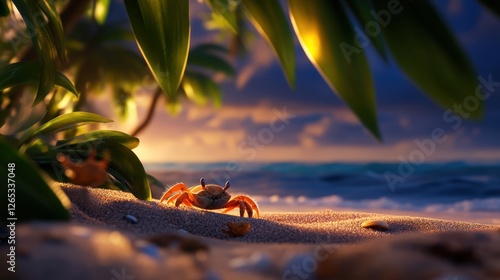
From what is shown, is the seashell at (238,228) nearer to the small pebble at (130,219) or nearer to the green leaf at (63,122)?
the small pebble at (130,219)

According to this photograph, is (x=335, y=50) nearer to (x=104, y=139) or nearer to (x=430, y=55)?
(x=430, y=55)

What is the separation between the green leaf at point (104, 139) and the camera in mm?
2180

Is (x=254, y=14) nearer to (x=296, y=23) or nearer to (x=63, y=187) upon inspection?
(x=296, y=23)

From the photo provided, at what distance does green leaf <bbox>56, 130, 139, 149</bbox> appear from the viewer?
2.18m

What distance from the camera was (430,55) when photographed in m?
0.87

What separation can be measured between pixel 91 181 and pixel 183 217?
34 centimetres

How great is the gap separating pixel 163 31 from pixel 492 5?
811 millimetres

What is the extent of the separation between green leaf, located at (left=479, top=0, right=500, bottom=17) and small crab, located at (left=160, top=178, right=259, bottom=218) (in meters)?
1.58

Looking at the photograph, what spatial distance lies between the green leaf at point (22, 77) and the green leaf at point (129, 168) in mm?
318

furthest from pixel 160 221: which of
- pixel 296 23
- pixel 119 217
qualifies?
pixel 296 23

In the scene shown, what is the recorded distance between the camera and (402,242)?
2.89ft

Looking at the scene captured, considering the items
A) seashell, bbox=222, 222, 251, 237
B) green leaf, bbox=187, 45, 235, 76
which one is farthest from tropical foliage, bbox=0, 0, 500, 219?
green leaf, bbox=187, 45, 235, 76

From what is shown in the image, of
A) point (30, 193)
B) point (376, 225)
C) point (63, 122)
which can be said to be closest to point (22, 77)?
point (63, 122)

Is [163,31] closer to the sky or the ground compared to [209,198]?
closer to the sky
